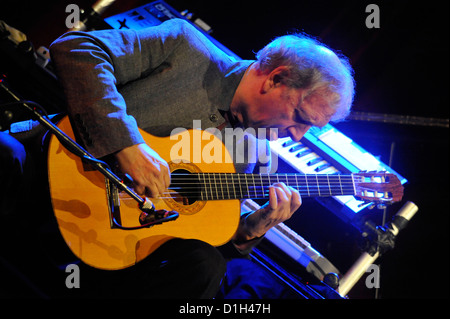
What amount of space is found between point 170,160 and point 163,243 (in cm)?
40

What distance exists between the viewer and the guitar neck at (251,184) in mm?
1903

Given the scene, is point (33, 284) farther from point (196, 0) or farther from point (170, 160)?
point (196, 0)

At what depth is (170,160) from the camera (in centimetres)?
185

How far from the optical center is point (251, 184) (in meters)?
2.10

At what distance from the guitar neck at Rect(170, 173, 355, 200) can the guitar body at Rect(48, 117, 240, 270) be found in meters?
0.08

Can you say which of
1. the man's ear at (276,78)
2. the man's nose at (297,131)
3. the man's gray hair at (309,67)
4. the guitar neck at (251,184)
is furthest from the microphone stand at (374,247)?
the man's ear at (276,78)

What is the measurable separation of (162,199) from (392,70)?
9.19ft

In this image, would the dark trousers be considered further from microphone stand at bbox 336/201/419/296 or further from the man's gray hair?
microphone stand at bbox 336/201/419/296

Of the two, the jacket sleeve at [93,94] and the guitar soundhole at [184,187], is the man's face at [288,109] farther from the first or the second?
the jacket sleeve at [93,94]

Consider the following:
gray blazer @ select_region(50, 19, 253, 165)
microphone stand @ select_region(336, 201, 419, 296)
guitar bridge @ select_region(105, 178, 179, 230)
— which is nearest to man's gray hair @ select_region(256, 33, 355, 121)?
gray blazer @ select_region(50, 19, 253, 165)

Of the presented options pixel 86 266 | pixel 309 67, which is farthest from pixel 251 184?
pixel 86 266

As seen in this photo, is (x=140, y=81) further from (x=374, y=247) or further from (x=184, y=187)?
(x=374, y=247)
